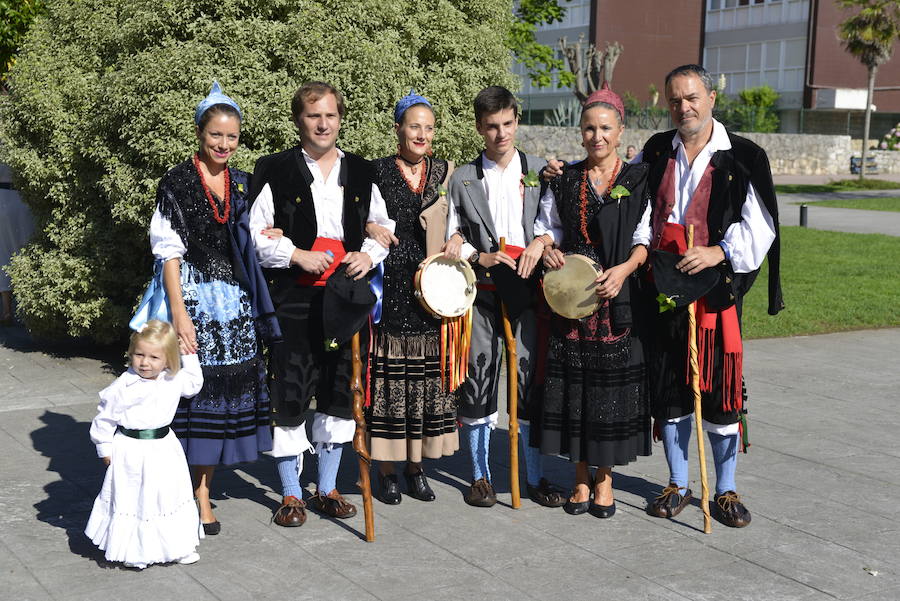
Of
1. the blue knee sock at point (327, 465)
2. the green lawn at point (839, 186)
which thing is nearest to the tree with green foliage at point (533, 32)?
the blue knee sock at point (327, 465)

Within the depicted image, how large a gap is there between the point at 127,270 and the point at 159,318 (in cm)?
358

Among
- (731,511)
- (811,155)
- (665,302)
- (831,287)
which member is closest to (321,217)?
(665,302)

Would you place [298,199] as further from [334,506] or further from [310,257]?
[334,506]

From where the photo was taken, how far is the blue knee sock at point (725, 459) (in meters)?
4.95

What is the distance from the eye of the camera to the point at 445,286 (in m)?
4.86

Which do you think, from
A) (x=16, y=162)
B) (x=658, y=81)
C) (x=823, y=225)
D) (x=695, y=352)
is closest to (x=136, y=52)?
→ (x=16, y=162)

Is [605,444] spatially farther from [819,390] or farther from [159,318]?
[819,390]

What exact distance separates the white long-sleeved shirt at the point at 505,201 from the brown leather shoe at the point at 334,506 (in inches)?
53.0

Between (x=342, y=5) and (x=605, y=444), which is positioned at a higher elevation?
(x=342, y=5)

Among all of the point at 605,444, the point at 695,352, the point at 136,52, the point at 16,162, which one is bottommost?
the point at 605,444

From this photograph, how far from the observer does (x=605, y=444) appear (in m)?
4.85

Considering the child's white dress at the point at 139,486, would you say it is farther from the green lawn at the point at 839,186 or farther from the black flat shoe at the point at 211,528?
the green lawn at the point at 839,186

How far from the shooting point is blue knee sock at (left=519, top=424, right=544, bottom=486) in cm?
520

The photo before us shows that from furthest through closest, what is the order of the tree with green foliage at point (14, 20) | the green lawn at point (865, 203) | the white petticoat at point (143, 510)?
1. the green lawn at point (865, 203)
2. the tree with green foliage at point (14, 20)
3. the white petticoat at point (143, 510)
